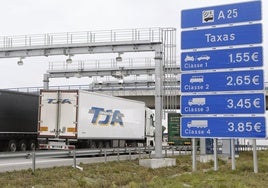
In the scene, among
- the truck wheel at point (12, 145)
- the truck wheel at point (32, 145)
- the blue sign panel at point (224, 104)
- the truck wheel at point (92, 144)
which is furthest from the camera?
the truck wheel at point (32, 145)

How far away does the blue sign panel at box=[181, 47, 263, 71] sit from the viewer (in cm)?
1419

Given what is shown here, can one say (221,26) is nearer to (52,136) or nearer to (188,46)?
(188,46)

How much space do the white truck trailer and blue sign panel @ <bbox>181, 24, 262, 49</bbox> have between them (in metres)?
11.2

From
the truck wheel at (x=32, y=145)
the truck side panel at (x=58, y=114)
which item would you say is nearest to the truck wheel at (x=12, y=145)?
the truck wheel at (x=32, y=145)

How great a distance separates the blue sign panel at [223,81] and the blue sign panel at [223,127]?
906 mm

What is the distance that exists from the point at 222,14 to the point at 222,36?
2.25ft

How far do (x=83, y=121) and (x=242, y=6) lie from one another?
13.4m

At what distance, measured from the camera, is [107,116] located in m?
28.9

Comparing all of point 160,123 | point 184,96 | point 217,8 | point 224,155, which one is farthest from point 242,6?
point 224,155

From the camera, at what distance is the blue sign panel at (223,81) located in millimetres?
14094

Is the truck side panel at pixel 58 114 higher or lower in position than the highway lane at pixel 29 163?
higher

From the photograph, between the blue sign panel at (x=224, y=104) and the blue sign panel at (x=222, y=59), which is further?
the blue sign panel at (x=222, y=59)

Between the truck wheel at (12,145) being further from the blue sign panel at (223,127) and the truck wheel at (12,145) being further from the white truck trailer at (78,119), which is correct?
the blue sign panel at (223,127)

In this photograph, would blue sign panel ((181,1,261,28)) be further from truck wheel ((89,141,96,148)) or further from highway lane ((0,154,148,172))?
truck wheel ((89,141,96,148))
